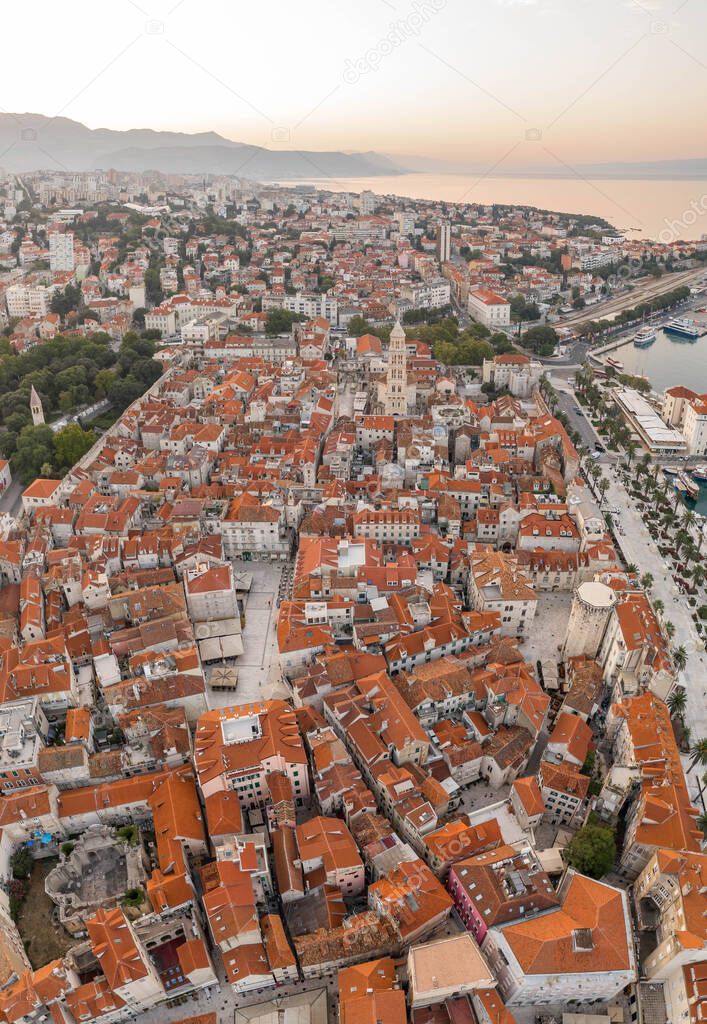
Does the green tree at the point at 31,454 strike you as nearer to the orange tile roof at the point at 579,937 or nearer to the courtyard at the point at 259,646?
the courtyard at the point at 259,646

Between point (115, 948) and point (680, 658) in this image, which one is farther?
point (680, 658)

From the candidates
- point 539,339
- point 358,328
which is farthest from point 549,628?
point 539,339

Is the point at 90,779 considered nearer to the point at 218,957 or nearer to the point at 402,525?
the point at 218,957

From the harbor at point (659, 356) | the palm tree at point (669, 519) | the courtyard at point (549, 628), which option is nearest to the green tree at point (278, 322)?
the harbor at point (659, 356)

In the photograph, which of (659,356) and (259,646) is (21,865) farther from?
(659,356)

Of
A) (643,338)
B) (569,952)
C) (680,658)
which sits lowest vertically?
(569,952)

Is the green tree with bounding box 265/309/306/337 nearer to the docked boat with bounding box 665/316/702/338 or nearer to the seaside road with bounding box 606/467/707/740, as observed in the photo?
the seaside road with bounding box 606/467/707/740
